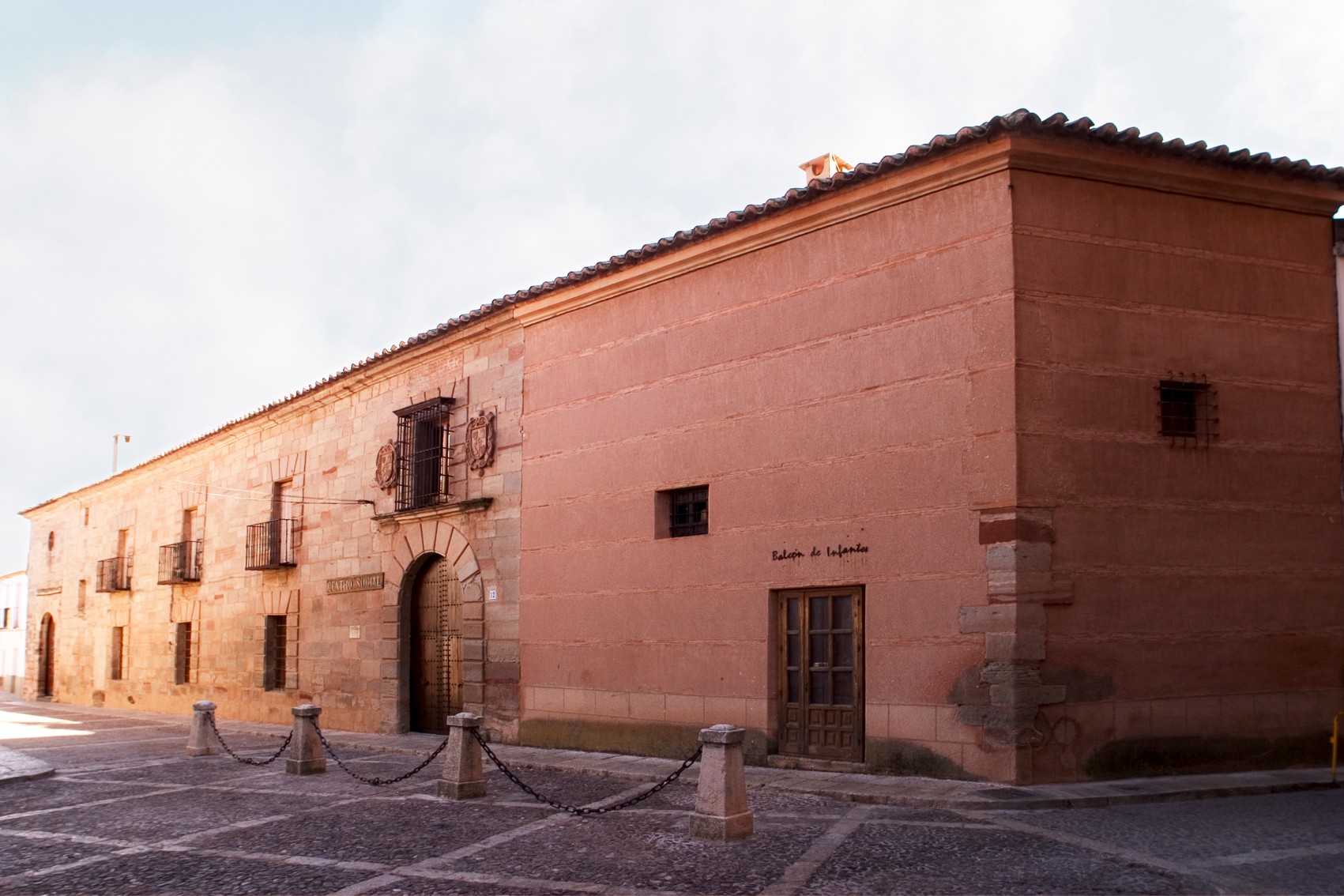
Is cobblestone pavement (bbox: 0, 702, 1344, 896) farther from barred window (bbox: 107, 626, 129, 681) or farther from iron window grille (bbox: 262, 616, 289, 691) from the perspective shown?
barred window (bbox: 107, 626, 129, 681)

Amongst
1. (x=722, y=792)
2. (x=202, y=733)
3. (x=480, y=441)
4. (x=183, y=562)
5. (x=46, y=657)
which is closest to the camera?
(x=722, y=792)

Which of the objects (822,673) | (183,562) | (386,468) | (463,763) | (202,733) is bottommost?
(202,733)

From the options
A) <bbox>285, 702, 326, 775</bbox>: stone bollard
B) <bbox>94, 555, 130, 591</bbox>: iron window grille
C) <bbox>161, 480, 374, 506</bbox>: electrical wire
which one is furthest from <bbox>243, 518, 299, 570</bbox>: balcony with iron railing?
<bbox>94, 555, 130, 591</bbox>: iron window grille

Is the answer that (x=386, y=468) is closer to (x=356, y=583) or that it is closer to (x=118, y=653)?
(x=356, y=583)

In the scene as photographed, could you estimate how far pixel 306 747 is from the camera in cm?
1096

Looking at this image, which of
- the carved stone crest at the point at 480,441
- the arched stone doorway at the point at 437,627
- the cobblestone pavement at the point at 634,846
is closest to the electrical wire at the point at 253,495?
the arched stone doorway at the point at 437,627

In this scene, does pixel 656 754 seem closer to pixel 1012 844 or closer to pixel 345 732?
pixel 1012 844

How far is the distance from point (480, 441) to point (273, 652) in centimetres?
662

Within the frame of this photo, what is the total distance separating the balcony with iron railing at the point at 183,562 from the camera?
20.5 metres

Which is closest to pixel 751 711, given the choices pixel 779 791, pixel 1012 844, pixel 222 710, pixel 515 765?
pixel 779 791

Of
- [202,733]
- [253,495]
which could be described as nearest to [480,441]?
[202,733]

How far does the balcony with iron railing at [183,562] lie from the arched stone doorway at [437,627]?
752 centimetres

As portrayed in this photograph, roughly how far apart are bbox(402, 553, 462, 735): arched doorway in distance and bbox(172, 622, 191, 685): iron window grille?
819cm

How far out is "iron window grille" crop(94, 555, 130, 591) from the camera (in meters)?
23.7
